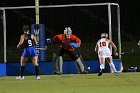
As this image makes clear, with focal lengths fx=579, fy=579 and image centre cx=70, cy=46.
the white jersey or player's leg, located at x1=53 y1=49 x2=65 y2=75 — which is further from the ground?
the white jersey

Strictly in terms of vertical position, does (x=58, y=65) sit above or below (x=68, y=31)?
below

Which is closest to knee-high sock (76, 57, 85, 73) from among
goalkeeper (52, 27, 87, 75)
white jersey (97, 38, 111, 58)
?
goalkeeper (52, 27, 87, 75)

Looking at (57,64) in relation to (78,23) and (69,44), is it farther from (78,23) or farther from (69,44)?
(78,23)

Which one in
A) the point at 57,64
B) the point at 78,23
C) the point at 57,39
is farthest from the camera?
the point at 78,23

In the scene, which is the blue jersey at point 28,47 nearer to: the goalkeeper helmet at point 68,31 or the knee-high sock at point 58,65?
the goalkeeper helmet at point 68,31

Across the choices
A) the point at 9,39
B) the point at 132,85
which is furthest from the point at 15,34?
the point at 132,85

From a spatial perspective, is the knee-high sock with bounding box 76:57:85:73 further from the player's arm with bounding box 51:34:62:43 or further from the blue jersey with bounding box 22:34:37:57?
the blue jersey with bounding box 22:34:37:57

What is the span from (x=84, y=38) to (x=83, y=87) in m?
12.6

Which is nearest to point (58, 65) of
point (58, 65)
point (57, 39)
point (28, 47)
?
point (58, 65)

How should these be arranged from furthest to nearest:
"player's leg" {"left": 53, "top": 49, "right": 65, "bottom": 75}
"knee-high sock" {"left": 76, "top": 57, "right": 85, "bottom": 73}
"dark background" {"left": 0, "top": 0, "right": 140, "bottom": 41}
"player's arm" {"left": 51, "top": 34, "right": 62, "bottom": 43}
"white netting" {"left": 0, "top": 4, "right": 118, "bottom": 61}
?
"dark background" {"left": 0, "top": 0, "right": 140, "bottom": 41} < "white netting" {"left": 0, "top": 4, "right": 118, "bottom": 61} < "player's leg" {"left": 53, "top": 49, "right": 65, "bottom": 75} < "knee-high sock" {"left": 76, "top": 57, "right": 85, "bottom": 73} < "player's arm" {"left": 51, "top": 34, "right": 62, "bottom": 43}

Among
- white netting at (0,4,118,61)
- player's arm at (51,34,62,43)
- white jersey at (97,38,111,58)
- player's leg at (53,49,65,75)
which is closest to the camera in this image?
white jersey at (97,38,111,58)

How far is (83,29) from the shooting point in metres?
27.9

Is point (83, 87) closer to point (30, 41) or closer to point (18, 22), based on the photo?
point (30, 41)

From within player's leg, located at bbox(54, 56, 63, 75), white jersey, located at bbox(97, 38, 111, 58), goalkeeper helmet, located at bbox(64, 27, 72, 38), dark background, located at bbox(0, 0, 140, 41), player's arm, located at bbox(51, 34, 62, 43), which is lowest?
player's leg, located at bbox(54, 56, 63, 75)
